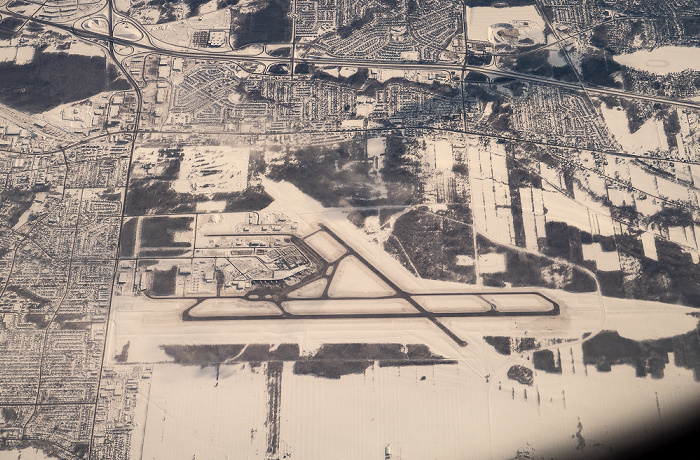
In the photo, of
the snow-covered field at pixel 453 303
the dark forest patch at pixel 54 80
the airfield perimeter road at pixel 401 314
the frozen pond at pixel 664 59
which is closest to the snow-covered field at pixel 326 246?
the airfield perimeter road at pixel 401 314

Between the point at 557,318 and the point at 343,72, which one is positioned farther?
the point at 343,72

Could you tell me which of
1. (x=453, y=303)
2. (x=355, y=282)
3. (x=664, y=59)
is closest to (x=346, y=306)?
(x=355, y=282)

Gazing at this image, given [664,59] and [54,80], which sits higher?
[664,59]

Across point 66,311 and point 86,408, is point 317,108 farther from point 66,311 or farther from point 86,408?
point 86,408

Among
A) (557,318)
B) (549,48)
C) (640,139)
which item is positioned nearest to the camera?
(557,318)

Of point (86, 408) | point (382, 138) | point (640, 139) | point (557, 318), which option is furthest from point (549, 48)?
point (86, 408)

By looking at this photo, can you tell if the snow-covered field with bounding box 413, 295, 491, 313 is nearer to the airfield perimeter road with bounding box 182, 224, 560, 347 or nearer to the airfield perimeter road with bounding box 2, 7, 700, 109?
the airfield perimeter road with bounding box 182, 224, 560, 347

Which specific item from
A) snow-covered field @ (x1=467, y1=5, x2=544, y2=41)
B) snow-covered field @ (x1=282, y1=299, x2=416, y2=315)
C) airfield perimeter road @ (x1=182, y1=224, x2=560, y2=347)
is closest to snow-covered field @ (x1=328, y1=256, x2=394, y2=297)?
airfield perimeter road @ (x1=182, y1=224, x2=560, y2=347)

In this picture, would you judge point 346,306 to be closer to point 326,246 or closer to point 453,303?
point 326,246
